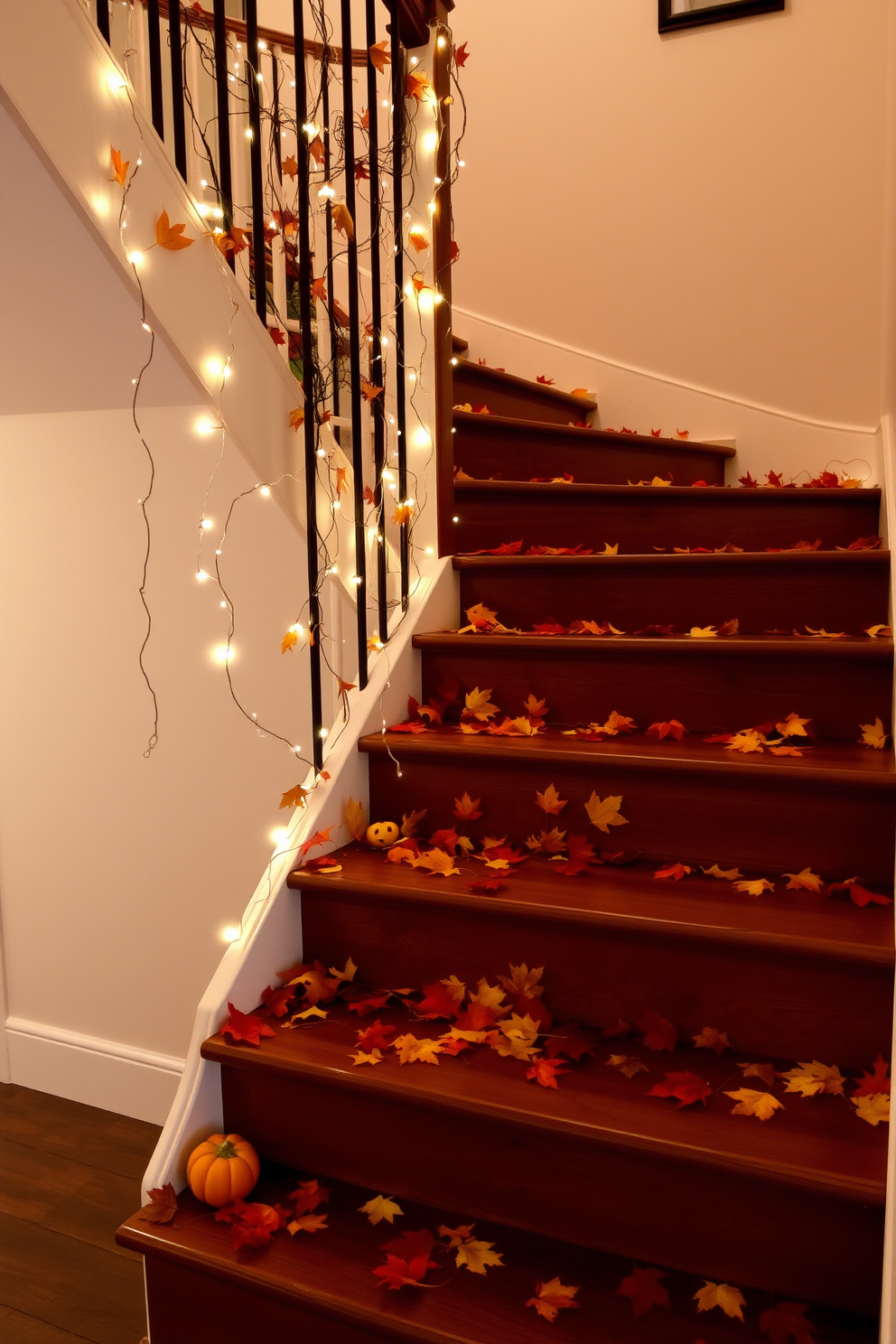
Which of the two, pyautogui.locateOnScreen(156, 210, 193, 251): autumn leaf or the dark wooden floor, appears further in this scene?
the dark wooden floor

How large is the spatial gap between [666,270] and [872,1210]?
3154mm

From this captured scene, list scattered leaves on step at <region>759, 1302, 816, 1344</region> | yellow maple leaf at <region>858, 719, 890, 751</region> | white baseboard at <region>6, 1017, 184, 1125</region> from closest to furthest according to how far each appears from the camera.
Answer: scattered leaves on step at <region>759, 1302, 816, 1344</region>
yellow maple leaf at <region>858, 719, 890, 751</region>
white baseboard at <region>6, 1017, 184, 1125</region>

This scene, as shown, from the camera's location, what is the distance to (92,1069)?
287 centimetres

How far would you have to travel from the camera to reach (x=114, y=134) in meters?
1.55

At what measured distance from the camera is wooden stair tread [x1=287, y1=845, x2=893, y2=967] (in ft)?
4.35

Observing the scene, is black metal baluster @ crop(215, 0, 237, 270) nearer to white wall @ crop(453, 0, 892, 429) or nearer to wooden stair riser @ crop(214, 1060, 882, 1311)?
wooden stair riser @ crop(214, 1060, 882, 1311)

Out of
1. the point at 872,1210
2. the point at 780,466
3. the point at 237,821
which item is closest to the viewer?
the point at 872,1210

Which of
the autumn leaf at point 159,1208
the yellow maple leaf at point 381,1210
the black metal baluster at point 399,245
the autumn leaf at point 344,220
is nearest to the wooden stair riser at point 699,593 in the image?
the black metal baluster at point 399,245

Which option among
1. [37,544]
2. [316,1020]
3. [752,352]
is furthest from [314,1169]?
[752,352]

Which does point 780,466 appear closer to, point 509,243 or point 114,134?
point 509,243

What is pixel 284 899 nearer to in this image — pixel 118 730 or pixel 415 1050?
pixel 415 1050

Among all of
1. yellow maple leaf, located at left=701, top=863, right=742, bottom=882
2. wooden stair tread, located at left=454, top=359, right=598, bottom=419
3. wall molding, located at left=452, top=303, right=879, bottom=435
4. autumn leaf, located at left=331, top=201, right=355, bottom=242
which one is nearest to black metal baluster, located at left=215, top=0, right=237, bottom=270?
autumn leaf, located at left=331, top=201, right=355, bottom=242

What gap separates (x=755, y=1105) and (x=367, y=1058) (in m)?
0.55

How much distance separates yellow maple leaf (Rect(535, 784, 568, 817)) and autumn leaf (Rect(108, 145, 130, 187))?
128cm
